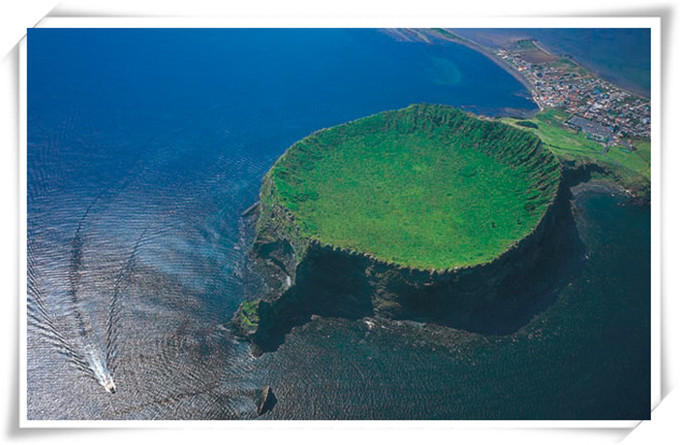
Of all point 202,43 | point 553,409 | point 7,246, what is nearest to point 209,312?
point 7,246

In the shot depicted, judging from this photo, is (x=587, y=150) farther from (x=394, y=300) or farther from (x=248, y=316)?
(x=248, y=316)

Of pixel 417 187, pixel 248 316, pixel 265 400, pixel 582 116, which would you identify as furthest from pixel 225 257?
pixel 582 116

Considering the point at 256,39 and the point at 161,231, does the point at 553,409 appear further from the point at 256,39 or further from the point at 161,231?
the point at 256,39

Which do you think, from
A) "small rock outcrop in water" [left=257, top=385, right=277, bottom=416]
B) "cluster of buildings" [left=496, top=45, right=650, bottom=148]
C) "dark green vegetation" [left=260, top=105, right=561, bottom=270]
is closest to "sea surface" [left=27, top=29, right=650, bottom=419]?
"small rock outcrop in water" [left=257, top=385, right=277, bottom=416]

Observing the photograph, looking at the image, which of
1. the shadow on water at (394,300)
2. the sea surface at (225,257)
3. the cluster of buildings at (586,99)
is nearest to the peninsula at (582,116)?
the cluster of buildings at (586,99)

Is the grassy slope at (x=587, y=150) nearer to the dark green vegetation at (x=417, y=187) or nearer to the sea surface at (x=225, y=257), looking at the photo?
the sea surface at (x=225, y=257)

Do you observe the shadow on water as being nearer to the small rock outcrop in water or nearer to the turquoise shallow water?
the turquoise shallow water
